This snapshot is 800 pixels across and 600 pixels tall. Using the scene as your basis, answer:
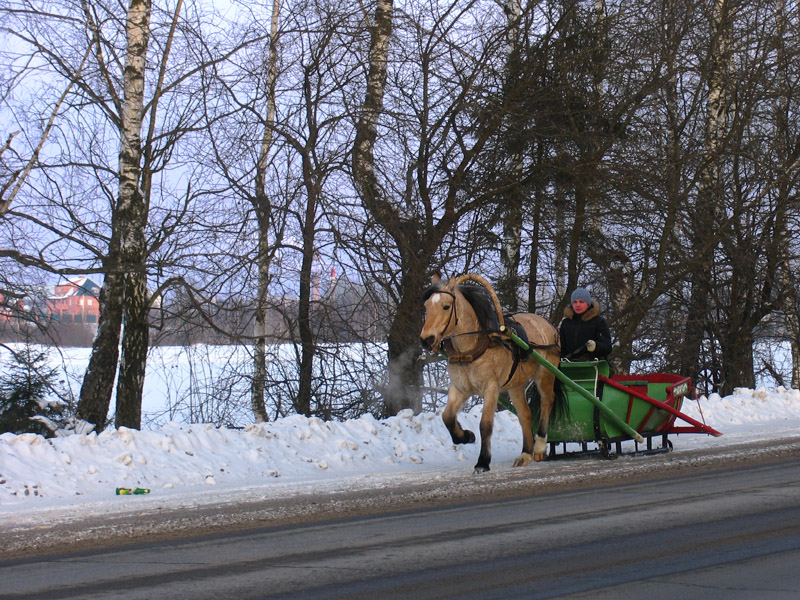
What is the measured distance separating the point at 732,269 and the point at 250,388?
12.7m

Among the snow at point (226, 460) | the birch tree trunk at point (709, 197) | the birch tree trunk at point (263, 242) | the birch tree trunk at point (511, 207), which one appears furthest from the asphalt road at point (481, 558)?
the birch tree trunk at point (709, 197)

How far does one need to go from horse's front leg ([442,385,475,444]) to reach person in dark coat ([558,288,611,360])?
1919 mm

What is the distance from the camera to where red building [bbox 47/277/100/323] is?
15242 millimetres

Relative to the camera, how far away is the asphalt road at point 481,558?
5281 millimetres

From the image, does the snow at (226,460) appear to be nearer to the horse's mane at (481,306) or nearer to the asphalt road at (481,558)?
the horse's mane at (481,306)

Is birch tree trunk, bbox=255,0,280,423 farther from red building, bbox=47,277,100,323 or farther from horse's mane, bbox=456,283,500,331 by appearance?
horse's mane, bbox=456,283,500,331

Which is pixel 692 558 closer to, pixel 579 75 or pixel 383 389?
pixel 383 389

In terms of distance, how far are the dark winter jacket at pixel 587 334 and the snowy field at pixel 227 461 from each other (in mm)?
1648

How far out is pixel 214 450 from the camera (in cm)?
1101

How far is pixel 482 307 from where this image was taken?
34.8 feet

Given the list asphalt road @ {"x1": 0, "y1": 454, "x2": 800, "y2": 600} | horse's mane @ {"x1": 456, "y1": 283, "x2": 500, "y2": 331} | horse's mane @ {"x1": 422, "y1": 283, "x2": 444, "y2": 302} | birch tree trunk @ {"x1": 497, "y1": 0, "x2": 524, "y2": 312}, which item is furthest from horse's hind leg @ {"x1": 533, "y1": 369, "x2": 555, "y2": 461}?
birch tree trunk @ {"x1": 497, "y1": 0, "x2": 524, "y2": 312}

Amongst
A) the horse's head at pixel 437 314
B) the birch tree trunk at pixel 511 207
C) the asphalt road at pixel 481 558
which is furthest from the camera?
the birch tree trunk at pixel 511 207

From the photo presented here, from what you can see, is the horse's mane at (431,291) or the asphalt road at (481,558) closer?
the asphalt road at (481,558)

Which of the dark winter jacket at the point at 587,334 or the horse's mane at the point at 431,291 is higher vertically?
the horse's mane at the point at 431,291
